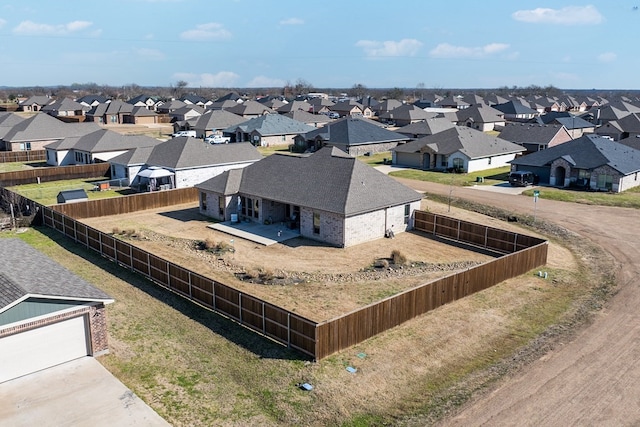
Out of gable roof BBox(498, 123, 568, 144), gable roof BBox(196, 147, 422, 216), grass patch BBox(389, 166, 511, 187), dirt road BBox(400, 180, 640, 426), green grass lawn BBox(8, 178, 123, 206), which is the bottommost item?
dirt road BBox(400, 180, 640, 426)

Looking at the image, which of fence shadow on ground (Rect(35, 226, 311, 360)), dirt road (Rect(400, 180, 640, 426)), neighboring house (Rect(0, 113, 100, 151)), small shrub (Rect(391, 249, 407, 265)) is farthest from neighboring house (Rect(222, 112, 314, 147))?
dirt road (Rect(400, 180, 640, 426))

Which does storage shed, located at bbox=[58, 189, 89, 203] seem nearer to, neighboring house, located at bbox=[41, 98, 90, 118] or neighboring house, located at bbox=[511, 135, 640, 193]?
neighboring house, located at bbox=[511, 135, 640, 193]

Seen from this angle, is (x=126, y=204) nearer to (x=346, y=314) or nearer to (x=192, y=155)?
(x=192, y=155)

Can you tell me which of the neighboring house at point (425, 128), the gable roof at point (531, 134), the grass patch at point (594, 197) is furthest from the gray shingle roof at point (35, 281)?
the neighboring house at point (425, 128)

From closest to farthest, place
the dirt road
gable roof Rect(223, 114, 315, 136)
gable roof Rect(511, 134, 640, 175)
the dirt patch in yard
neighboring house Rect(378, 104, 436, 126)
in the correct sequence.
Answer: the dirt road
the dirt patch in yard
gable roof Rect(511, 134, 640, 175)
gable roof Rect(223, 114, 315, 136)
neighboring house Rect(378, 104, 436, 126)

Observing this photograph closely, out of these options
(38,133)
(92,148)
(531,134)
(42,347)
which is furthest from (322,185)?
(38,133)

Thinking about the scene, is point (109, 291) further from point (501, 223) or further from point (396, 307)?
point (501, 223)

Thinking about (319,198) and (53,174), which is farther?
(53,174)
